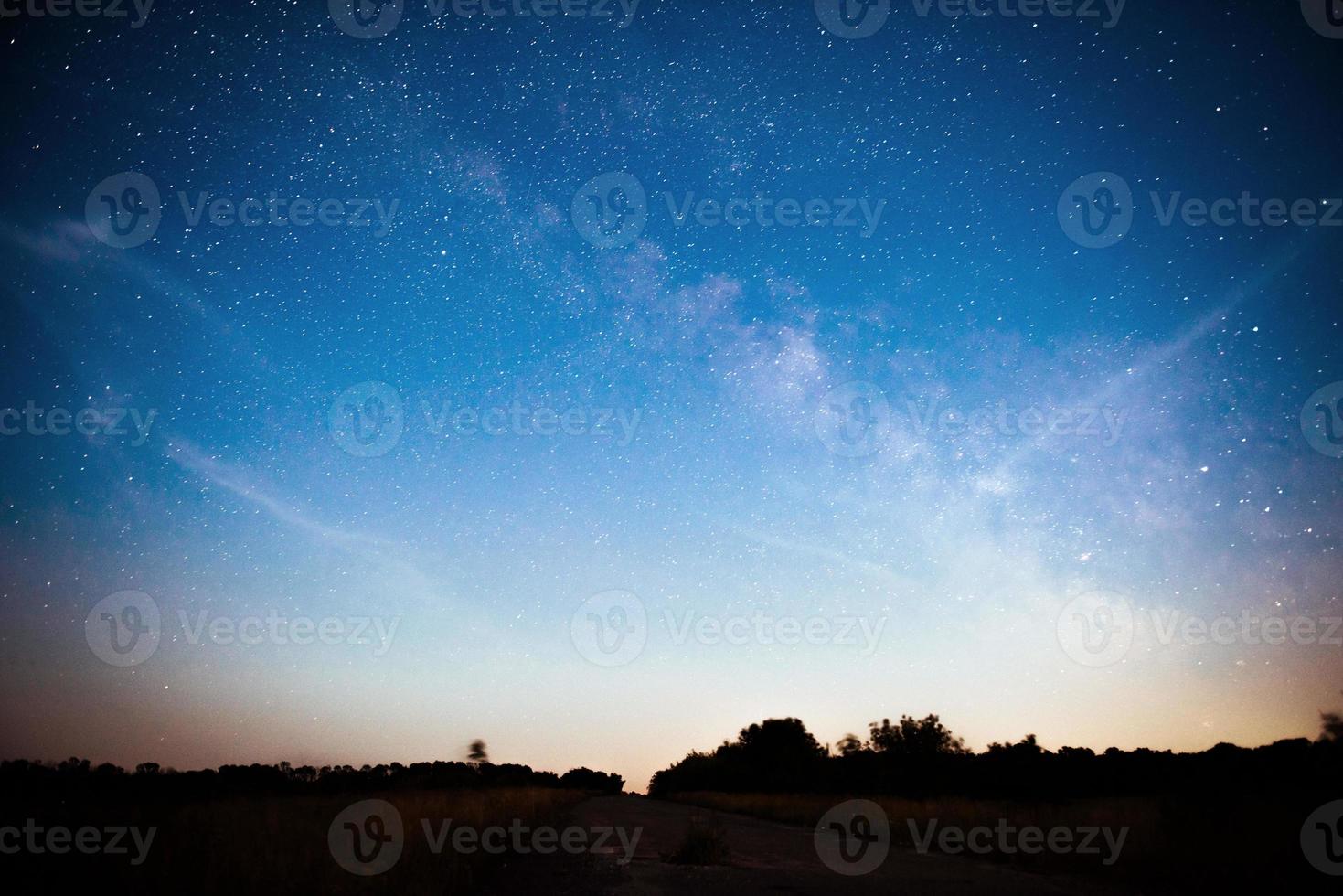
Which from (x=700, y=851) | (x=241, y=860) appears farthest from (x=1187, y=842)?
(x=241, y=860)

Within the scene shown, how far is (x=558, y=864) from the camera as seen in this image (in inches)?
378

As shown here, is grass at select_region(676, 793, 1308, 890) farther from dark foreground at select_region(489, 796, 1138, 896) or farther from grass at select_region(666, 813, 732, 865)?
grass at select_region(666, 813, 732, 865)

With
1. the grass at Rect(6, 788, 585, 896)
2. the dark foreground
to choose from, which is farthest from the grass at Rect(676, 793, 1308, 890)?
the grass at Rect(6, 788, 585, 896)

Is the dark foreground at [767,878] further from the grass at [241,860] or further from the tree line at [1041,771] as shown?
the tree line at [1041,771]

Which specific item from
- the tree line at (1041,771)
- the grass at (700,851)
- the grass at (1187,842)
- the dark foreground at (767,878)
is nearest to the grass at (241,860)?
the dark foreground at (767,878)

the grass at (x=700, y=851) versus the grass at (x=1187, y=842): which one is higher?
the grass at (x=1187, y=842)

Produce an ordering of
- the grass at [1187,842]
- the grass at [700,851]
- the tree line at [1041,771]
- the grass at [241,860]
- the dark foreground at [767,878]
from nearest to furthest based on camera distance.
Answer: the grass at [241,860] → the dark foreground at [767,878] → the grass at [1187,842] → the grass at [700,851] → the tree line at [1041,771]

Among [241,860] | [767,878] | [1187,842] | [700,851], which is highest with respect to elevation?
[1187,842]

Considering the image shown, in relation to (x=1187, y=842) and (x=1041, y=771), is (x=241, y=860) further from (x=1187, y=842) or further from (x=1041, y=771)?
(x=1041, y=771)

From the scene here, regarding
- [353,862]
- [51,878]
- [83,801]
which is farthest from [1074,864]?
[83,801]

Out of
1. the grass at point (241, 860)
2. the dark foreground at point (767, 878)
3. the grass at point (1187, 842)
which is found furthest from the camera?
the grass at point (1187, 842)

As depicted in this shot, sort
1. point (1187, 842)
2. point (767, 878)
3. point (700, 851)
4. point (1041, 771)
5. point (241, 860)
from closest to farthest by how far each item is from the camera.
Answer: point (241, 860) < point (767, 878) < point (1187, 842) < point (700, 851) < point (1041, 771)

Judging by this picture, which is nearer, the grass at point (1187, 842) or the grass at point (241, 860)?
the grass at point (241, 860)

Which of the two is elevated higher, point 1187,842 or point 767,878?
point 1187,842
